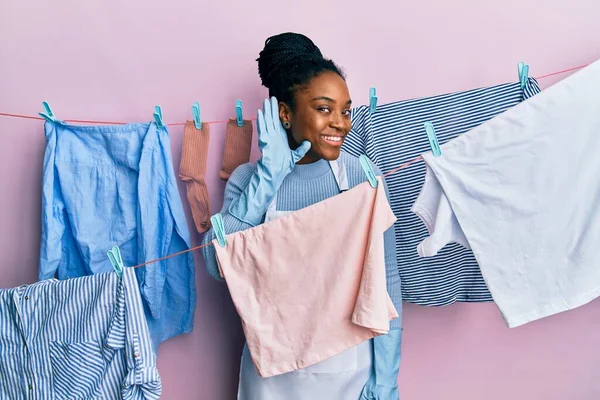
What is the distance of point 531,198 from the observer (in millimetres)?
1086

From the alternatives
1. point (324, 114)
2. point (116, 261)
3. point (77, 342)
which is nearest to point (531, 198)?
point (324, 114)

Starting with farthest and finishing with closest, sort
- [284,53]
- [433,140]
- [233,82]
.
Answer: [233,82], [284,53], [433,140]

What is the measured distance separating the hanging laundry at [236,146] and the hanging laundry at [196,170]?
5 cm

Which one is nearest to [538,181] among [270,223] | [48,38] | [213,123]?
[270,223]

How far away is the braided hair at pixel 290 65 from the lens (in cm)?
124

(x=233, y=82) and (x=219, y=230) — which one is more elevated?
(x=233, y=82)

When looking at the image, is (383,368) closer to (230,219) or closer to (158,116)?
(230,219)

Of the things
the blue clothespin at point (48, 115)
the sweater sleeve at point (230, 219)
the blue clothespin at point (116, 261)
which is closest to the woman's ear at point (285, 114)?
the sweater sleeve at point (230, 219)

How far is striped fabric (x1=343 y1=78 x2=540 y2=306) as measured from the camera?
4.42ft

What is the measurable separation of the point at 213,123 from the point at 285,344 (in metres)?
0.69

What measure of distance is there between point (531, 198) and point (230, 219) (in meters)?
0.62

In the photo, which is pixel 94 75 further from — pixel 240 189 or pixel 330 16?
pixel 330 16

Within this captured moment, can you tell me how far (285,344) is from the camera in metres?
1.17

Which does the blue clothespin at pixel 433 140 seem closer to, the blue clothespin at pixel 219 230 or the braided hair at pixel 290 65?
the braided hair at pixel 290 65
